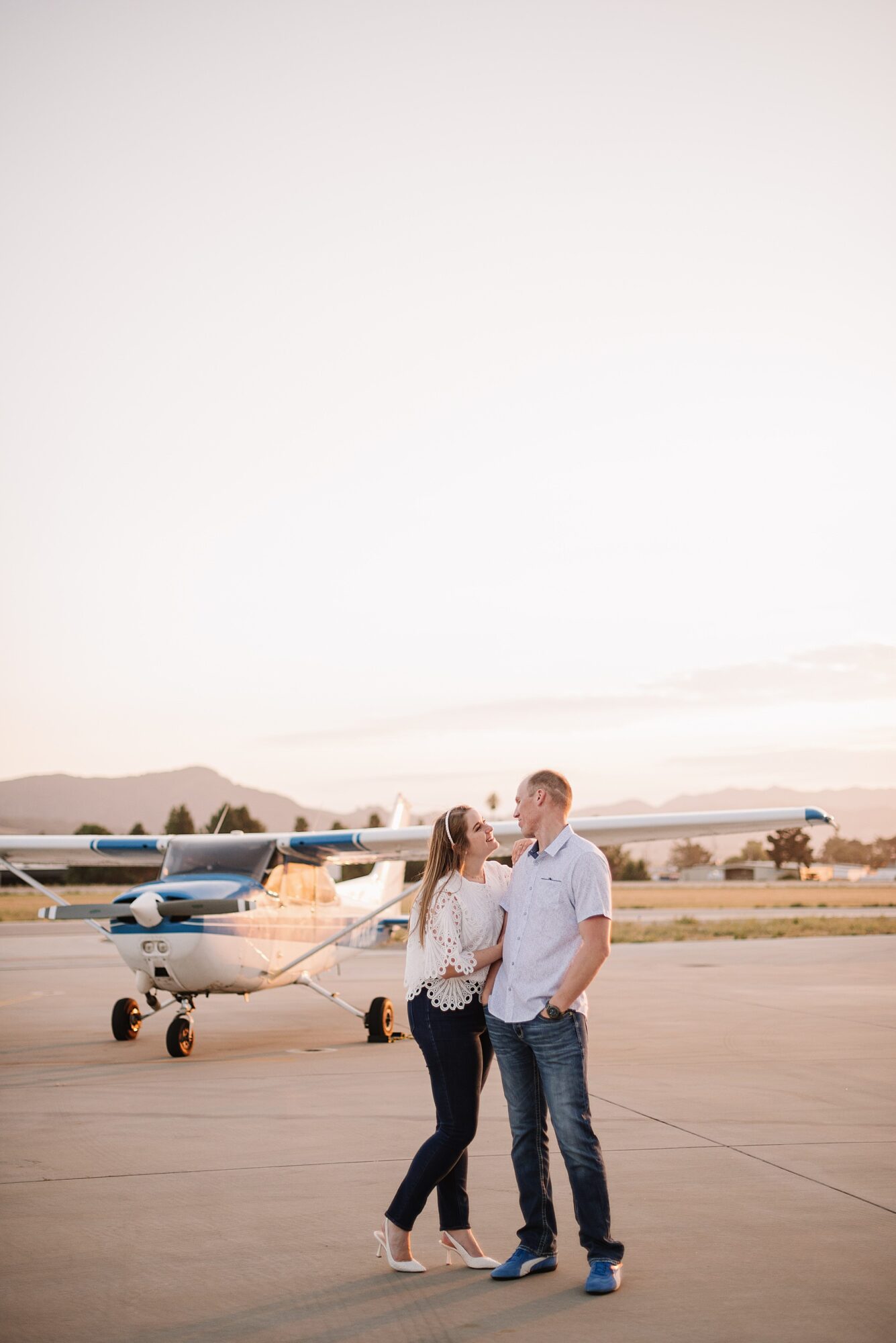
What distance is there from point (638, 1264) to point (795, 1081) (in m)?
4.77

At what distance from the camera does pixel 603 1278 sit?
13.5 ft

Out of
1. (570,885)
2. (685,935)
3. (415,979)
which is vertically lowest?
(685,935)

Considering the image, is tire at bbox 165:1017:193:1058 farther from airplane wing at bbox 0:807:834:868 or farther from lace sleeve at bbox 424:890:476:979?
lace sleeve at bbox 424:890:476:979

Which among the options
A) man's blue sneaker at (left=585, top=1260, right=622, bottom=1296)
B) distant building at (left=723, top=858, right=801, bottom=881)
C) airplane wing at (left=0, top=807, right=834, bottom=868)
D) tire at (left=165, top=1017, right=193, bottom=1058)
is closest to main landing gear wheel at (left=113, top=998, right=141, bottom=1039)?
tire at (left=165, top=1017, right=193, bottom=1058)

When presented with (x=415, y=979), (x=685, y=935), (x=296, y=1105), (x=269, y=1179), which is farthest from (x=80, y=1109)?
(x=685, y=935)

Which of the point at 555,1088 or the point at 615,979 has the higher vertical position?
the point at 555,1088

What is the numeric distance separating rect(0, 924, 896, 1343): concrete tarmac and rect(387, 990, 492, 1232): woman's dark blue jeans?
25 cm

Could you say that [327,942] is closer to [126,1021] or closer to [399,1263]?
[126,1021]

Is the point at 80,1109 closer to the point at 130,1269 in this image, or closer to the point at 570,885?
the point at 130,1269

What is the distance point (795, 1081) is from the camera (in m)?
8.77

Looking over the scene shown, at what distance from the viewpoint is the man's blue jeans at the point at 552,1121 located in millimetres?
4215

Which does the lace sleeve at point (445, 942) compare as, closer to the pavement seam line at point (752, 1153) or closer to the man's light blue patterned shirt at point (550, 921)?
the man's light blue patterned shirt at point (550, 921)

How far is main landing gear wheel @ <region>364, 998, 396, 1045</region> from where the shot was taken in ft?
38.9

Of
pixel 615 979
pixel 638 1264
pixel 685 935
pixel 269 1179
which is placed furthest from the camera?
pixel 685 935
